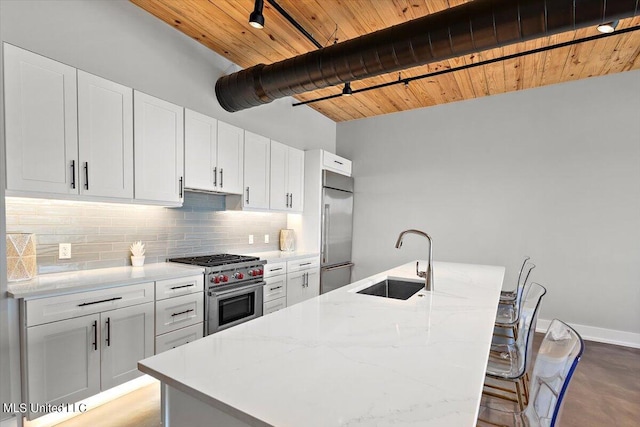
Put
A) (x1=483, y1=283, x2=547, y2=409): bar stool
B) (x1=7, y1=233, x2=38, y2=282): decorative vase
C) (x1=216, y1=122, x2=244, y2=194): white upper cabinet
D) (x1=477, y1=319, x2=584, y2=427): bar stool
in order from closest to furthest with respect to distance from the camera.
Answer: (x1=477, y1=319, x2=584, y2=427): bar stool < (x1=483, y1=283, x2=547, y2=409): bar stool < (x1=7, y1=233, x2=38, y2=282): decorative vase < (x1=216, y1=122, x2=244, y2=194): white upper cabinet

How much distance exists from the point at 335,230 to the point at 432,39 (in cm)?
303

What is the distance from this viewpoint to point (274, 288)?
12.2 ft

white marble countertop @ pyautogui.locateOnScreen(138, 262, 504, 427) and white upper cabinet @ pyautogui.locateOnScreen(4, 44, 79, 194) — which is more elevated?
white upper cabinet @ pyautogui.locateOnScreen(4, 44, 79, 194)

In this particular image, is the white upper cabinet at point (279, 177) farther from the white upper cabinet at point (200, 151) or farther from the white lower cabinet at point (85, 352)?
the white lower cabinet at point (85, 352)

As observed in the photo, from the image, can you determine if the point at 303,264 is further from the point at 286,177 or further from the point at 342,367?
the point at 342,367

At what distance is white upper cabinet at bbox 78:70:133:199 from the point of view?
2.27 metres

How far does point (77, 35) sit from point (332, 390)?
300 centimetres

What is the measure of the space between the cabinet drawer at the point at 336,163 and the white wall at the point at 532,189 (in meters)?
0.39

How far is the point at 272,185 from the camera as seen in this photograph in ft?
13.3

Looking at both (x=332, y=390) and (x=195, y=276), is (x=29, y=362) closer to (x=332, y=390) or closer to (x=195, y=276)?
(x=195, y=276)

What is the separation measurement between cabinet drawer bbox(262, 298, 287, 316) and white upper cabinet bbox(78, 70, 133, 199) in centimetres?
179

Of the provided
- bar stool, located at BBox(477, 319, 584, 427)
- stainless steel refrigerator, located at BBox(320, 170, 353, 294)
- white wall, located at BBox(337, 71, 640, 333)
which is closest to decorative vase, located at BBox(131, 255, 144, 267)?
stainless steel refrigerator, located at BBox(320, 170, 353, 294)

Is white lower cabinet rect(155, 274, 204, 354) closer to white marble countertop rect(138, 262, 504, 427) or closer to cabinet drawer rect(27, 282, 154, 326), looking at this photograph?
cabinet drawer rect(27, 282, 154, 326)

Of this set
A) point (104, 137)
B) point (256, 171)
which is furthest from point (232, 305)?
point (104, 137)
